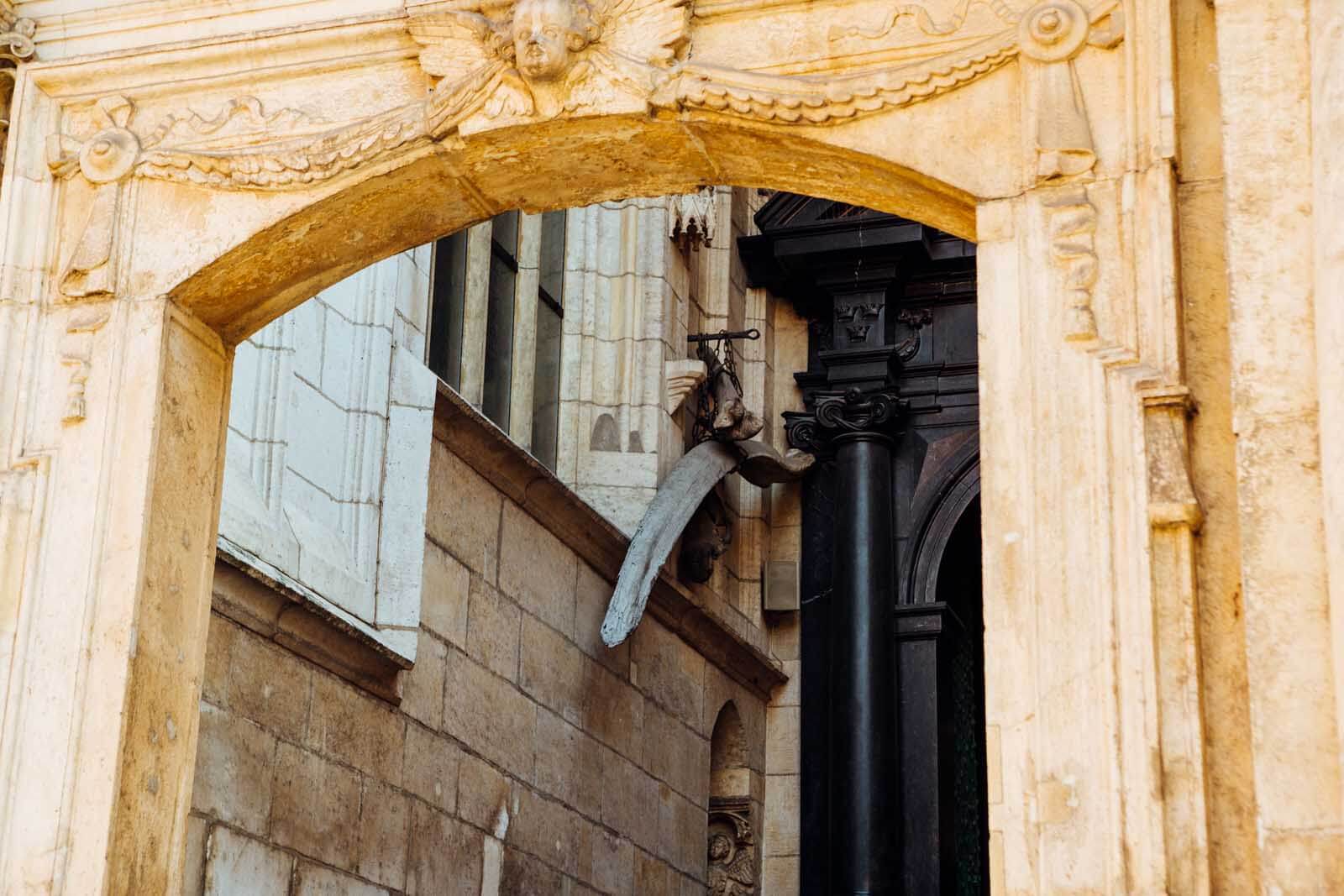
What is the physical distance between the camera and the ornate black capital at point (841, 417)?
13.3 metres

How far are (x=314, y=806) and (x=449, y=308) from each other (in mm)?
3263

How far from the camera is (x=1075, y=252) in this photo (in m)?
5.29

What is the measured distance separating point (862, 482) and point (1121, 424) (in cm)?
806

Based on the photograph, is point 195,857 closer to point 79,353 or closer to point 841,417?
point 79,353

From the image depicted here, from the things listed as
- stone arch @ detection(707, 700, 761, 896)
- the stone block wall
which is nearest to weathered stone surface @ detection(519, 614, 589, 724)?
the stone block wall

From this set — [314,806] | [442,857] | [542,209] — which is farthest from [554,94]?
[442,857]

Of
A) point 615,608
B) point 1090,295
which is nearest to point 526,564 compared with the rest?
point 615,608

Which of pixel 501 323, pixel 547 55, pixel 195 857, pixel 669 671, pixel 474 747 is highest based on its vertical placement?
pixel 501 323

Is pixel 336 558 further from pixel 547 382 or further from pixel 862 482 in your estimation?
pixel 862 482

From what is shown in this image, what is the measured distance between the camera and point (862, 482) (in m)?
13.1

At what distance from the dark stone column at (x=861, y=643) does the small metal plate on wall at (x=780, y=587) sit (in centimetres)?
31

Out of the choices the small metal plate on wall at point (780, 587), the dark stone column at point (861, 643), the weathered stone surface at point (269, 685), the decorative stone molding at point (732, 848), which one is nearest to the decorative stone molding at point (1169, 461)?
the weathered stone surface at point (269, 685)

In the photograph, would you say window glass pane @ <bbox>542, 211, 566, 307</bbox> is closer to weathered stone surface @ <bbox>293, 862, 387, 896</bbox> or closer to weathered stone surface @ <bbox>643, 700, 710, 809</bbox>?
weathered stone surface @ <bbox>643, 700, 710, 809</bbox>

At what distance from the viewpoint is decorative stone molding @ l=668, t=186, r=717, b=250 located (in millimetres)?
12359
